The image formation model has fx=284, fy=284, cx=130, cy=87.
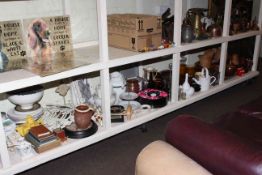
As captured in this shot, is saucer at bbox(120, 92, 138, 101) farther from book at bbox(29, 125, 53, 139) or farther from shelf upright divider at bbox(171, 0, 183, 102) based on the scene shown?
book at bbox(29, 125, 53, 139)

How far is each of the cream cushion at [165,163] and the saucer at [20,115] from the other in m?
0.97

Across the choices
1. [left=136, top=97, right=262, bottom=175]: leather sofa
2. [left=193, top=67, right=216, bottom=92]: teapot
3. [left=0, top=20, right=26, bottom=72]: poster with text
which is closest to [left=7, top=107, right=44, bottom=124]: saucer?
[left=0, top=20, right=26, bottom=72]: poster with text

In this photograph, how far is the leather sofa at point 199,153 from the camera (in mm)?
851

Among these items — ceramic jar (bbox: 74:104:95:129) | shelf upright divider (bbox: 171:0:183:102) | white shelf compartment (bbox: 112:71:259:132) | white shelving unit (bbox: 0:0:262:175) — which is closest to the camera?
white shelving unit (bbox: 0:0:262:175)

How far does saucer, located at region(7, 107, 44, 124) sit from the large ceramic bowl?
4 centimetres

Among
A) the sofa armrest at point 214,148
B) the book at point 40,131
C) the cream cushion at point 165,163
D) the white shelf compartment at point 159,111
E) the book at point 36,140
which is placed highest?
the sofa armrest at point 214,148

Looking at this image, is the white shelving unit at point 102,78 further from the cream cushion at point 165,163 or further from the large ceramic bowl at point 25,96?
the cream cushion at point 165,163

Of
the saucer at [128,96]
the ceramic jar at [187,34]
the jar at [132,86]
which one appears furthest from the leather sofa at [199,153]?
the ceramic jar at [187,34]

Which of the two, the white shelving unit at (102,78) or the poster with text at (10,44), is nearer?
the white shelving unit at (102,78)

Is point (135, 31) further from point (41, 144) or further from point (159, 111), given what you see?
point (41, 144)

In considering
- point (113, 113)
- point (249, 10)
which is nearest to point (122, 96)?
point (113, 113)

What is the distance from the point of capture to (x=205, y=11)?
2.78 metres

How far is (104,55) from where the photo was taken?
1708mm

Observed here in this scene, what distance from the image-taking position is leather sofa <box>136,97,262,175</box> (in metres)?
0.85
